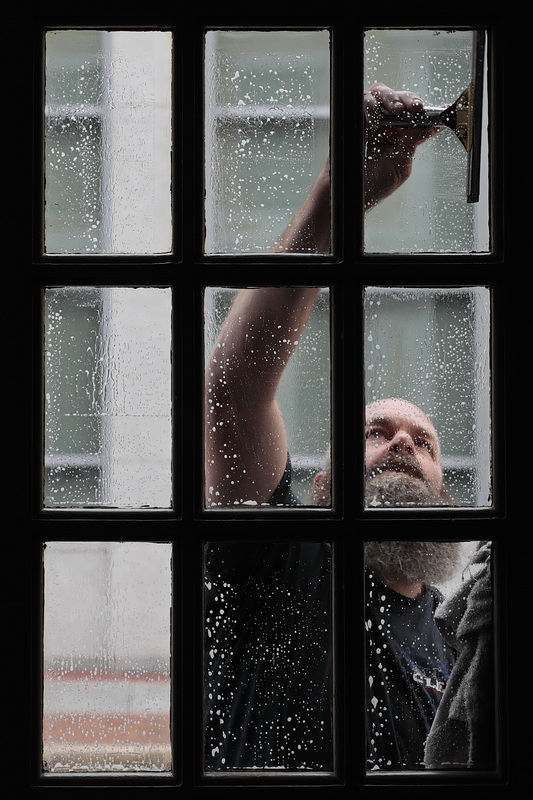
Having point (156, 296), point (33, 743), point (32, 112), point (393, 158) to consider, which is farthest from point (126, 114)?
point (33, 743)

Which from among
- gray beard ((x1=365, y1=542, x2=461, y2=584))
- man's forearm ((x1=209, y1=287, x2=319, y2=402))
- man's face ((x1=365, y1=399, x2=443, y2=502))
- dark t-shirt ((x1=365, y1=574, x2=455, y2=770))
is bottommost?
dark t-shirt ((x1=365, y1=574, x2=455, y2=770))

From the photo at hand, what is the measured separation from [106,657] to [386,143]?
852 millimetres

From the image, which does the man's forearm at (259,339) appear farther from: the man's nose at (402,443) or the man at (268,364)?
the man's nose at (402,443)

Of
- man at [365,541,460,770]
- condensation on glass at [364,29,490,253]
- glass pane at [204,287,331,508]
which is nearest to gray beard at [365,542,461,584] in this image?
man at [365,541,460,770]

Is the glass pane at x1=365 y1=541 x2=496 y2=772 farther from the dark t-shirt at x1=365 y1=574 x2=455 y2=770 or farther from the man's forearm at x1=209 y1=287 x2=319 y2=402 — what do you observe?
the man's forearm at x1=209 y1=287 x2=319 y2=402

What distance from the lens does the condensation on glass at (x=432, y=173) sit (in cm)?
104

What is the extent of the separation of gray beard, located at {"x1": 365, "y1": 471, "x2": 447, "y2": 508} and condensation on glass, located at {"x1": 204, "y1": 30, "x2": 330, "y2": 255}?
0.37 m

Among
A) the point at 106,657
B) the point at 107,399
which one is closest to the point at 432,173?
the point at 107,399

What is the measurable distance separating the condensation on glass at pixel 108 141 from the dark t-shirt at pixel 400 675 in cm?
62

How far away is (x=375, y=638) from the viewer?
103 centimetres

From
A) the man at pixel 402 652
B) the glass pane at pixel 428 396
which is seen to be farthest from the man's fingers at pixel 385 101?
the man at pixel 402 652

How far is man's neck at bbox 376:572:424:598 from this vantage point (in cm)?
103

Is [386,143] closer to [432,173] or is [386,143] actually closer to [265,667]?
[432,173]

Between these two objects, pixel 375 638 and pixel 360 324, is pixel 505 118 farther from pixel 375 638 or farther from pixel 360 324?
pixel 375 638
